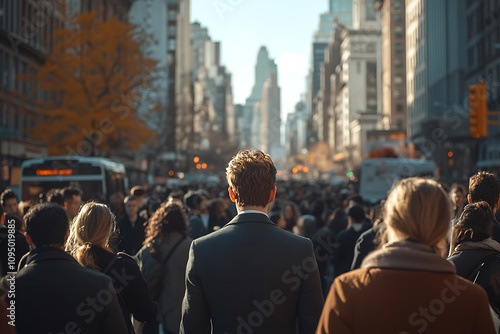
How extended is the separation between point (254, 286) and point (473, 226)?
1.89m

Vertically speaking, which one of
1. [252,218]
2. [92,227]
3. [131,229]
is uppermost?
[252,218]

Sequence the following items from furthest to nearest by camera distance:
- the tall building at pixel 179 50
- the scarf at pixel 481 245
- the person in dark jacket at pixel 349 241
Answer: the tall building at pixel 179 50 < the person in dark jacket at pixel 349 241 < the scarf at pixel 481 245

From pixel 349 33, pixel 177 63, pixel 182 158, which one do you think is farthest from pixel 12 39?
pixel 349 33

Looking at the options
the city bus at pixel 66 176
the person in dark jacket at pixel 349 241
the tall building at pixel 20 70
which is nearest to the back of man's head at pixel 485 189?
the person in dark jacket at pixel 349 241

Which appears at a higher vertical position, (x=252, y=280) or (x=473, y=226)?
(x=473, y=226)

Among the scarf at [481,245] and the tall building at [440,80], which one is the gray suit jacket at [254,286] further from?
the tall building at [440,80]

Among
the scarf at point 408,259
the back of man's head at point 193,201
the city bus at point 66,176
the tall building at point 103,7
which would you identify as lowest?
the scarf at point 408,259

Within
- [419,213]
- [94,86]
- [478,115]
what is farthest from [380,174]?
[419,213]

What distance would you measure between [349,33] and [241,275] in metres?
173

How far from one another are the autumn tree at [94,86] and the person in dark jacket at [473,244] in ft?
122

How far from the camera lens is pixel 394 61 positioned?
409 feet

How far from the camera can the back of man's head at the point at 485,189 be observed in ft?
25.5

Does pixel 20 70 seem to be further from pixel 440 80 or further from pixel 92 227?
pixel 440 80

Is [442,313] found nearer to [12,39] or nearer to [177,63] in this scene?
[12,39]
